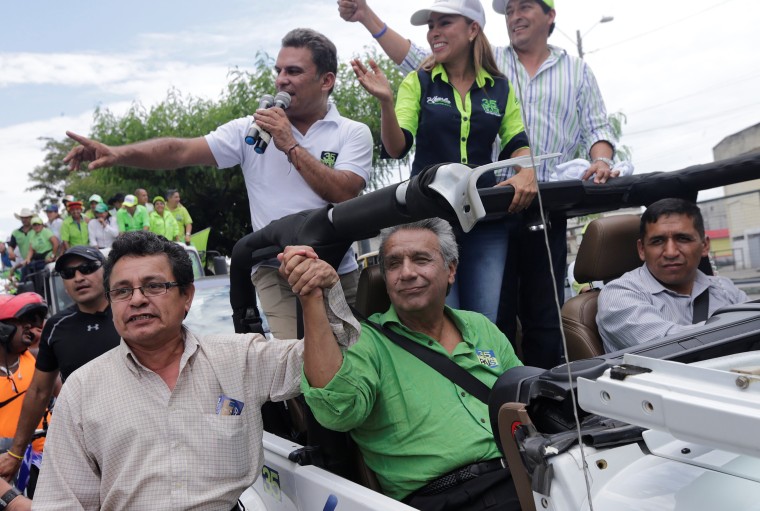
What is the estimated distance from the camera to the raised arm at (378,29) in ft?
11.4

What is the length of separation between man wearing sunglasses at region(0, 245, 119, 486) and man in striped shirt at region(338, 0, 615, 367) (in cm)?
187

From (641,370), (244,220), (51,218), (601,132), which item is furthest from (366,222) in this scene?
(244,220)

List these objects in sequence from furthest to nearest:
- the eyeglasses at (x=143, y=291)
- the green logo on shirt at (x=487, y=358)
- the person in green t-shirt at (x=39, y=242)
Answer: the person in green t-shirt at (x=39, y=242) < the green logo on shirt at (x=487, y=358) < the eyeglasses at (x=143, y=291)

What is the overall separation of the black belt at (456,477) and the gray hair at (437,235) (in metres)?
0.77

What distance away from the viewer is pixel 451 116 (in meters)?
3.23

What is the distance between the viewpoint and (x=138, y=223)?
13.0 m

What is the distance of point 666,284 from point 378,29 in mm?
1713

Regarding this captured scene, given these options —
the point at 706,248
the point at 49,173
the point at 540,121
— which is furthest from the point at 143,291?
the point at 49,173

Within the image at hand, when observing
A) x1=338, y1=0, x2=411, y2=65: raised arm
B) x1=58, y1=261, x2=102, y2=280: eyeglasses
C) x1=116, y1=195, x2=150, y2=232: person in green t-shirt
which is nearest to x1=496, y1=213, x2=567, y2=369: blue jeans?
x1=338, y1=0, x2=411, y2=65: raised arm

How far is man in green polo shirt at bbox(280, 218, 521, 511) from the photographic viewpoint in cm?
225

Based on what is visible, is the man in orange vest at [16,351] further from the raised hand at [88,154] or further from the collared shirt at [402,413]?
the collared shirt at [402,413]

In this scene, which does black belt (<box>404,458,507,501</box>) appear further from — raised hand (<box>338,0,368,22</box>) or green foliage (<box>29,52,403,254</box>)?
green foliage (<box>29,52,403,254</box>)

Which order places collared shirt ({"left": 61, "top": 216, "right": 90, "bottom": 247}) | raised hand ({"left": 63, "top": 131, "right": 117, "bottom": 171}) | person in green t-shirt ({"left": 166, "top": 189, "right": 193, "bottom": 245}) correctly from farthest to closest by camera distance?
person in green t-shirt ({"left": 166, "top": 189, "right": 193, "bottom": 245}) < collared shirt ({"left": 61, "top": 216, "right": 90, "bottom": 247}) < raised hand ({"left": 63, "top": 131, "right": 117, "bottom": 171})

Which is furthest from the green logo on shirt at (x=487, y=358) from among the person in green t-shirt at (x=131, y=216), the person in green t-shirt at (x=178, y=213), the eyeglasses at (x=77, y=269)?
the person in green t-shirt at (x=178, y=213)
